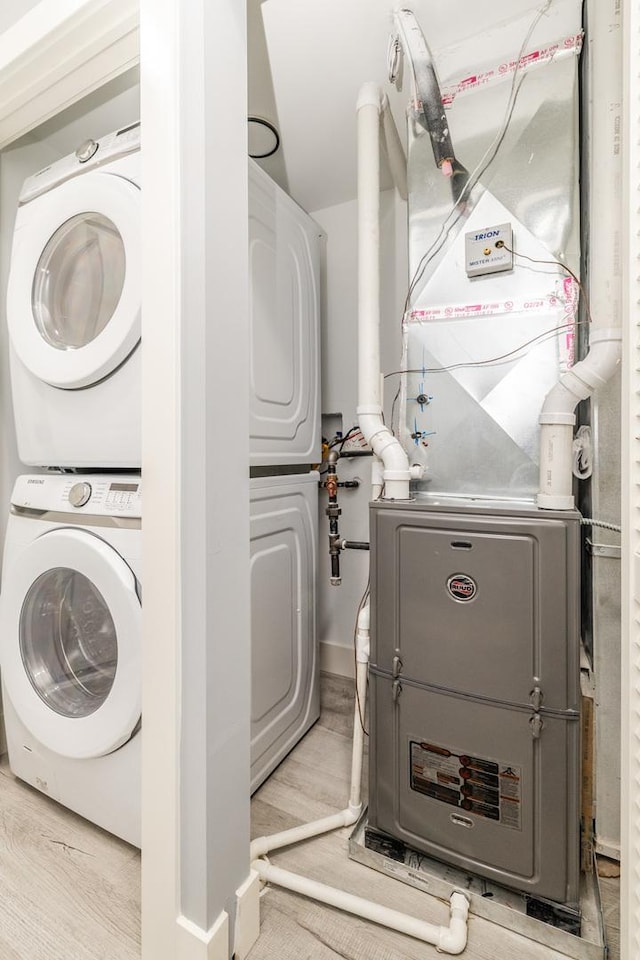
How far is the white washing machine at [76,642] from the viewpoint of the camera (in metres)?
1.18

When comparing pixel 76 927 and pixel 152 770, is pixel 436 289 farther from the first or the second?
pixel 76 927

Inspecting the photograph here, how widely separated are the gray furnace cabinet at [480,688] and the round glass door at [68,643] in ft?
2.63

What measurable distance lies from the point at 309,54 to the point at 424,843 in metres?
2.34

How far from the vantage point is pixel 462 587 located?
3.86 ft

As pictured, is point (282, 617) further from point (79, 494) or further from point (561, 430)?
point (561, 430)

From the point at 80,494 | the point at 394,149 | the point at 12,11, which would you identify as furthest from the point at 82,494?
the point at 394,149

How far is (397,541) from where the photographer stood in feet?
4.16

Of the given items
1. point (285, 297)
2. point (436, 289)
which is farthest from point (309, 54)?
point (436, 289)

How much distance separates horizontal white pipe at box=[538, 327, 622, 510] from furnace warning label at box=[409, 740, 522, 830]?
0.68 metres

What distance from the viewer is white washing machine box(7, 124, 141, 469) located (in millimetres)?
1233

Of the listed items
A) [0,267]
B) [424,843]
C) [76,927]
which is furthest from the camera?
[0,267]

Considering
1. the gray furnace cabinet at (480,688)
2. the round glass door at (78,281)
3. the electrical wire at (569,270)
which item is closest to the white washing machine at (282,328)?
the round glass door at (78,281)

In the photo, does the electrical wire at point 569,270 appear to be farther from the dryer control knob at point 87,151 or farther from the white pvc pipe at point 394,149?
the dryer control knob at point 87,151

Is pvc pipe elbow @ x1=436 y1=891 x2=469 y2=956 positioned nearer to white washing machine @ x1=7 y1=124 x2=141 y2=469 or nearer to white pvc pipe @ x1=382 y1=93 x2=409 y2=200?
white washing machine @ x1=7 y1=124 x2=141 y2=469
